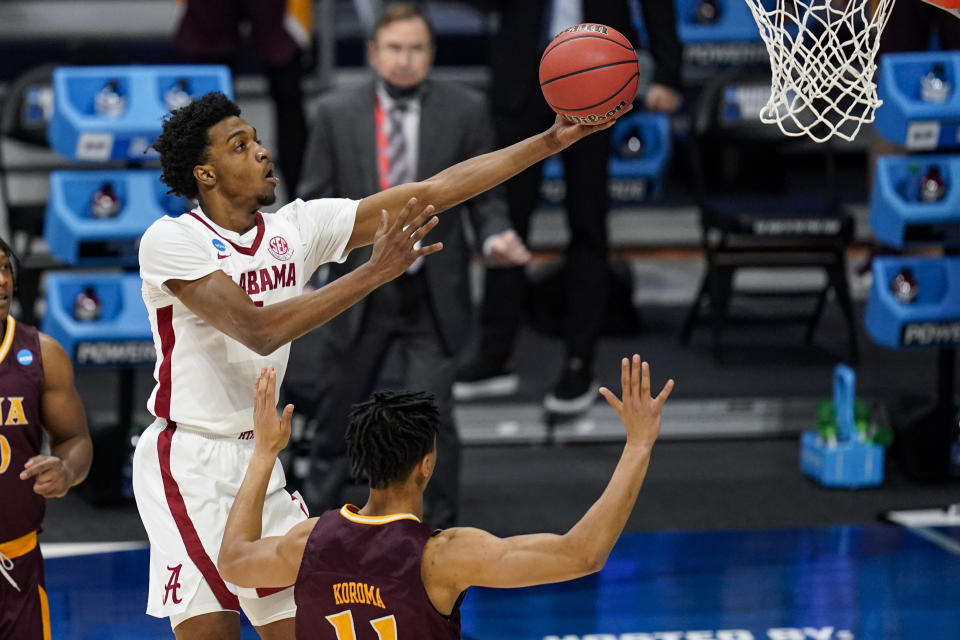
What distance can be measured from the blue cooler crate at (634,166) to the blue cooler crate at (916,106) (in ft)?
6.68

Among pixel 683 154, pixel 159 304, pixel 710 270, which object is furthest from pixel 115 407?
pixel 683 154

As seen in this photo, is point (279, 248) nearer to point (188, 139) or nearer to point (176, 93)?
point (188, 139)

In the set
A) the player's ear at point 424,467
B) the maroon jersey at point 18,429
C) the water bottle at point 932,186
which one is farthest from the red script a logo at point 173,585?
the water bottle at point 932,186

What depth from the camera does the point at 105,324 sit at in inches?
247

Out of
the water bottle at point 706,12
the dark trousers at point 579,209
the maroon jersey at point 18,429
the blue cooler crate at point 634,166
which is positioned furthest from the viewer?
the water bottle at point 706,12

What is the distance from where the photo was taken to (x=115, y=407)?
24.5 feet

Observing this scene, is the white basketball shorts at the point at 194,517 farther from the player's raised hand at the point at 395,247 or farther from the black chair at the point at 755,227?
the black chair at the point at 755,227

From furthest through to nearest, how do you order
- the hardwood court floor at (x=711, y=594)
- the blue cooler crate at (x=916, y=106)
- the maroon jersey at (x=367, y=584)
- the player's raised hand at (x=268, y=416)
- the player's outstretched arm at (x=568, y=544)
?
1. the blue cooler crate at (x=916, y=106)
2. the hardwood court floor at (x=711, y=594)
3. the player's raised hand at (x=268, y=416)
4. the maroon jersey at (x=367, y=584)
5. the player's outstretched arm at (x=568, y=544)

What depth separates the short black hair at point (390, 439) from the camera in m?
3.15

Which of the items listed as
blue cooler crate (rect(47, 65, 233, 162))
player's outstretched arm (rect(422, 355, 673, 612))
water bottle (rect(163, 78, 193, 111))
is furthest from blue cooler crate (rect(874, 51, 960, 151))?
player's outstretched arm (rect(422, 355, 673, 612))

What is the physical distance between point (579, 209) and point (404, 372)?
4.95 feet

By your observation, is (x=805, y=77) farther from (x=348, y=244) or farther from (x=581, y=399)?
(x=581, y=399)

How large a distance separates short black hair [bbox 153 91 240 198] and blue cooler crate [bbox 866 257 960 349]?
387cm

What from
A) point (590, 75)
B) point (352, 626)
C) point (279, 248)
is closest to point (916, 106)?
point (590, 75)
